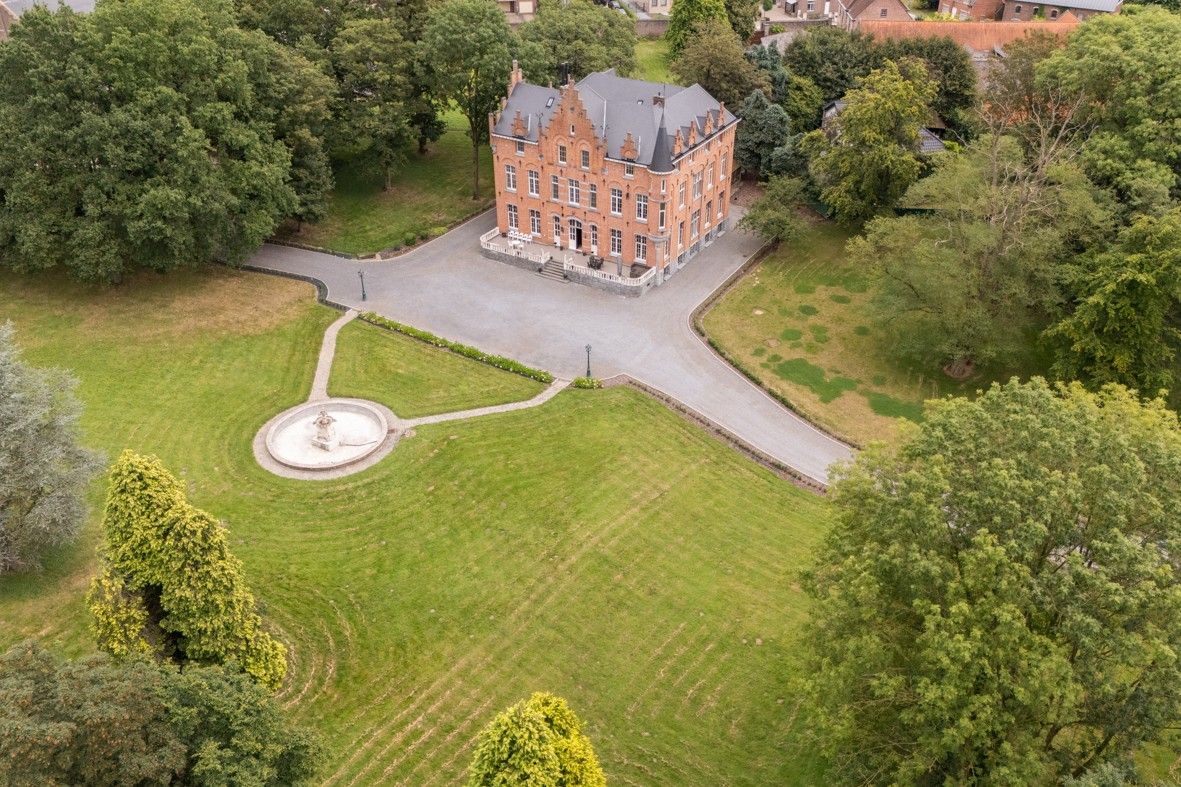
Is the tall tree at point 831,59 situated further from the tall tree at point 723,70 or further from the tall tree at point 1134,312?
the tall tree at point 1134,312

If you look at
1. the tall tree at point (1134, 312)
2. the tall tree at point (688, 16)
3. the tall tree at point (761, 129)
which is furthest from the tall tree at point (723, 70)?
the tall tree at point (1134, 312)

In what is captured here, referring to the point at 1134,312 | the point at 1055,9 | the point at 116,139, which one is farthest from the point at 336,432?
the point at 1055,9

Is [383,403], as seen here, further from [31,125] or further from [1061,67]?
[1061,67]

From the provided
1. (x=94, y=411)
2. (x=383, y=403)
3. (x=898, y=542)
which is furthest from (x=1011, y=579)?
(x=94, y=411)

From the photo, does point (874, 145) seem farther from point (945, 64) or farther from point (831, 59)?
point (831, 59)

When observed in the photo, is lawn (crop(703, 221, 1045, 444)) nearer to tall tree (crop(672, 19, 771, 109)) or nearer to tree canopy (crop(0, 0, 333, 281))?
tall tree (crop(672, 19, 771, 109))
